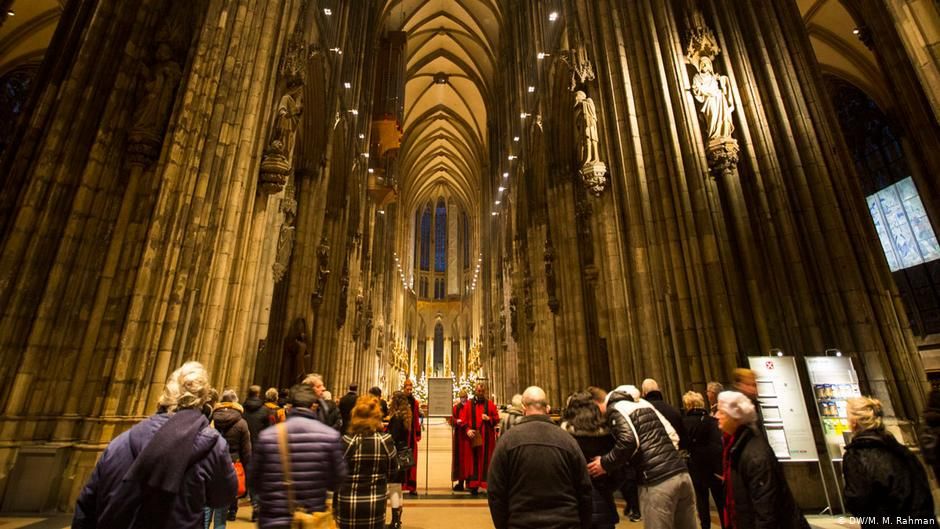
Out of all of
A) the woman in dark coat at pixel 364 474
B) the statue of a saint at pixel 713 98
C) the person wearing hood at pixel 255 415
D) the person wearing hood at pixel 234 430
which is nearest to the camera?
the woman in dark coat at pixel 364 474

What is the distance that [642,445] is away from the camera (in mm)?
3059

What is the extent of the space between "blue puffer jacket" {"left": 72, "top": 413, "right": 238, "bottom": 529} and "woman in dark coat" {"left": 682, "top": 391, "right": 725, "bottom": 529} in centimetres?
398

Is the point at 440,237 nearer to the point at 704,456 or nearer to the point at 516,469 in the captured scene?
the point at 704,456

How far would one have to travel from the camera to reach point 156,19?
7.25 metres

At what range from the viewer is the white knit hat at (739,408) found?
8.65 ft

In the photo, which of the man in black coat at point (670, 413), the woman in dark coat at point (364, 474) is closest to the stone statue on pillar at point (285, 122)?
the woman in dark coat at point (364, 474)

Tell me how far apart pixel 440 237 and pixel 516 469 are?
4722 centimetres

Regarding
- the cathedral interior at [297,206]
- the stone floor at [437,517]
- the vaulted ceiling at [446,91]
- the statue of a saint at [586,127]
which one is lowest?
the stone floor at [437,517]

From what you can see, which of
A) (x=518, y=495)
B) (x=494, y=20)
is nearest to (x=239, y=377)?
(x=518, y=495)

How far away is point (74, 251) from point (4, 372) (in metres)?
1.70

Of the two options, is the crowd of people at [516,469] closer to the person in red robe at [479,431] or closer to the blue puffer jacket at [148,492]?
the blue puffer jacket at [148,492]

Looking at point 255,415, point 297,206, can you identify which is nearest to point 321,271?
point 297,206

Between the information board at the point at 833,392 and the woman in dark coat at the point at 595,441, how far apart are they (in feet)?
11.5

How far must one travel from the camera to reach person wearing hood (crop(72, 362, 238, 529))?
1.78m
